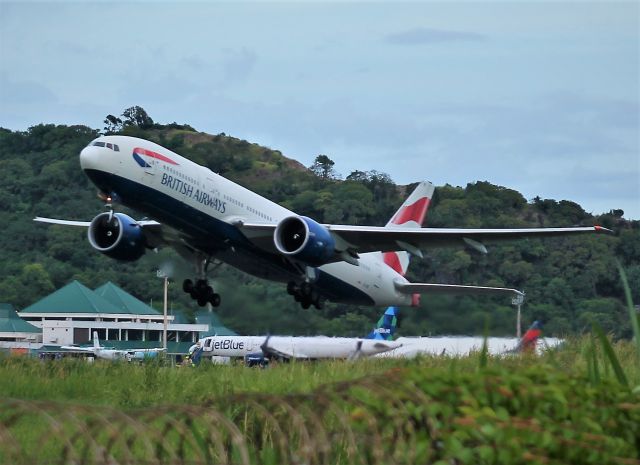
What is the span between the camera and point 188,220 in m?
35.4

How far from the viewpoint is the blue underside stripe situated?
3372cm

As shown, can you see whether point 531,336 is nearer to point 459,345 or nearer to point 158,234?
point 459,345

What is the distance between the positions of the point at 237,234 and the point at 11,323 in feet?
122

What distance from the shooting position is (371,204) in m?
103

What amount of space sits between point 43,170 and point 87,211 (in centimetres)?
1923

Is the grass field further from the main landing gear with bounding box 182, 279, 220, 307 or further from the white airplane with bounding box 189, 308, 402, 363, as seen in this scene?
the main landing gear with bounding box 182, 279, 220, 307

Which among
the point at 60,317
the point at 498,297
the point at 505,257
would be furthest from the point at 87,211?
the point at 498,297

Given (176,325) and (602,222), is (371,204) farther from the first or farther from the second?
(176,325)

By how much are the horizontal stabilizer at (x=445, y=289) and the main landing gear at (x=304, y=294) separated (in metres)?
4.64

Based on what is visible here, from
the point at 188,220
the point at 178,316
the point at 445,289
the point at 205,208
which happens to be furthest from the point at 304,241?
the point at 178,316

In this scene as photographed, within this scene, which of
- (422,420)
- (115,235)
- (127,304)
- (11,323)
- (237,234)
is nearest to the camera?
(422,420)

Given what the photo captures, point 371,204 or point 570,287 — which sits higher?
point 371,204

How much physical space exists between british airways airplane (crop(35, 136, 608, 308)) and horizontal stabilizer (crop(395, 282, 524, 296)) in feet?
0.15

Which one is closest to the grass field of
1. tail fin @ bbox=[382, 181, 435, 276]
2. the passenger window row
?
the passenger window row
